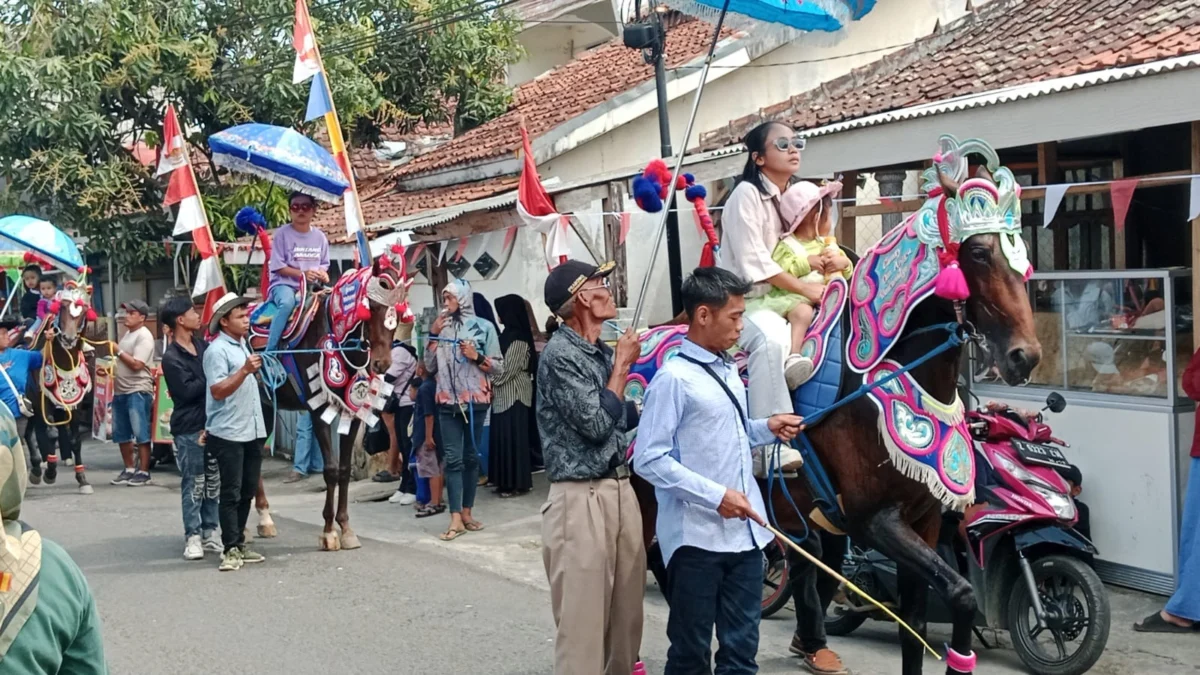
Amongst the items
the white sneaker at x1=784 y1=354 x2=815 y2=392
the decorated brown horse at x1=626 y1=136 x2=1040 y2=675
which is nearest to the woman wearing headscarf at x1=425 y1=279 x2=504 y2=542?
the decorated brown horse at x1=626 y1=136 x2=1040 y2=675

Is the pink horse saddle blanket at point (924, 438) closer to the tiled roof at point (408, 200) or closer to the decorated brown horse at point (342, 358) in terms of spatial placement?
the decorated brown horse at point (342, 358)

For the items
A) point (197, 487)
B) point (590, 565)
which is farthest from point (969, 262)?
point (197, 487)

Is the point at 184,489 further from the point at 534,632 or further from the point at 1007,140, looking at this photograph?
the point at 1007,140

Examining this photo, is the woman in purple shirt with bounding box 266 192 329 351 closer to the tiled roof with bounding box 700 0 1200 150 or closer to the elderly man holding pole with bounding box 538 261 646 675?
the tiled roof with bounding box 700 0 1200 150

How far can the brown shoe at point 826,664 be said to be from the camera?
6.54 metres

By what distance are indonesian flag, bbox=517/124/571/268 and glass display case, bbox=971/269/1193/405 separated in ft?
11.6

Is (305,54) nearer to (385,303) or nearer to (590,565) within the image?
(385,303)

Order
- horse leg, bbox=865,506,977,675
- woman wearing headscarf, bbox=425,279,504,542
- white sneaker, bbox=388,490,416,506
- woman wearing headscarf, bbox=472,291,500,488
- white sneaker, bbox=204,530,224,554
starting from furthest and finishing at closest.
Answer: white sneaker, bbox=388,490,416,506
woman wearing headscarf, bbox=472,291,500,488
woman wearing headscarf, bbox=425,279,504,542
white sneaker, bbox=204,530,224,554
horse leg, bbox=865,506,977,675

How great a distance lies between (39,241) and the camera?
1277 cm

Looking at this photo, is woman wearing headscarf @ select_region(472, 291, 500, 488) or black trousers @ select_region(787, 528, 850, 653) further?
woman wearing headscarf @ select_region(472, 291, 500, 488)

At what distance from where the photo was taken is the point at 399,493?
12.6 meters

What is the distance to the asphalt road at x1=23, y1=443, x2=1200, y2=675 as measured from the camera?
697 cm

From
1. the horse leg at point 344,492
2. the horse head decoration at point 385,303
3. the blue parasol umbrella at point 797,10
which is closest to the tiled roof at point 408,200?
the horse head decoration at point 385,303

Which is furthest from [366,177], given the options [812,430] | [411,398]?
[812,430]
